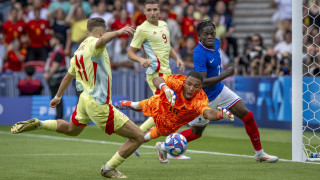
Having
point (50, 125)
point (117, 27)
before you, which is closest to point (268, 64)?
point (117, 27)

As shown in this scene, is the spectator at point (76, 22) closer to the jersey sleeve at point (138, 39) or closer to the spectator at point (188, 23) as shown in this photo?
the spectator at point (188, 23)

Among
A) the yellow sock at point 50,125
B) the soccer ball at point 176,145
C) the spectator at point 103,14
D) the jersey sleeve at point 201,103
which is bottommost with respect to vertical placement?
the soccer ball at point 176,145

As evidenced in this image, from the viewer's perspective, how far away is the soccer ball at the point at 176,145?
31.5 feet

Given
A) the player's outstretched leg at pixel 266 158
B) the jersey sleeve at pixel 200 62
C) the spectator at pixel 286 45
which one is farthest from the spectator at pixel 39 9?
the player's outstretched leg at pixel 266 158

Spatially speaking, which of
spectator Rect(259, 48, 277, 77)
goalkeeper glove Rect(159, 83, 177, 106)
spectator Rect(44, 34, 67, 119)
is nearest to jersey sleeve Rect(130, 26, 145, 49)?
goalkeeper glove Rect(159, 83, 177, 106)

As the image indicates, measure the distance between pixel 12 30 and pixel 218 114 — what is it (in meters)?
15.3

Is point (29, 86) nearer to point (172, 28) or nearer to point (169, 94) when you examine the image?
point (172, 28)

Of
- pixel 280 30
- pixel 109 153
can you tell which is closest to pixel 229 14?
pixel 280 30

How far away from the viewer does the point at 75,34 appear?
70.9ft

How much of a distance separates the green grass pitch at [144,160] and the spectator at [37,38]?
616cm

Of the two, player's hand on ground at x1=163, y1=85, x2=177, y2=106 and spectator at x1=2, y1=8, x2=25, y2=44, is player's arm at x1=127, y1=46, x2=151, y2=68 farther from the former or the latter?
spectator at x1=2, y1=8, x2=25, y2=44

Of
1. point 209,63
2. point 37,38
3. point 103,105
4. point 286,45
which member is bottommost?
point 103,105

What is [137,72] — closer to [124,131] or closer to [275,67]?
[275,67]

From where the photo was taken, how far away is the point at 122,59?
21547mm
